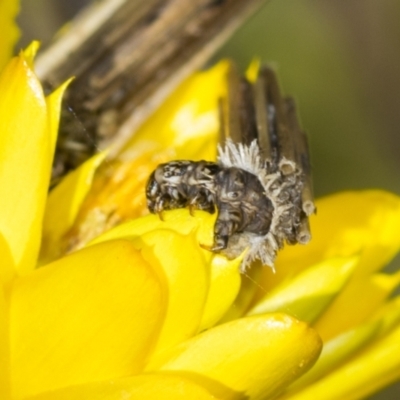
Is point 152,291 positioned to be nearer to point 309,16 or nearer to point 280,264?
point 280,264

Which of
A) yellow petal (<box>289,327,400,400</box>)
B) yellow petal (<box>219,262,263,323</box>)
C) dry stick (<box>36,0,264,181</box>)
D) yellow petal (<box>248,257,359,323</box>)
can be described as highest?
dry stick (<box>36,0,264,181</box>)

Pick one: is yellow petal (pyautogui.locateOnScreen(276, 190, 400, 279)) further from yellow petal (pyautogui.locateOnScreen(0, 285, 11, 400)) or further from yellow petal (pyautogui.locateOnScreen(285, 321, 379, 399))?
yellow petal (pyautogui.locateOnScreen(0, 285, 11, 400))

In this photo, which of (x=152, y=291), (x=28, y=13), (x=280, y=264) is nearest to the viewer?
(x=152, y=291)

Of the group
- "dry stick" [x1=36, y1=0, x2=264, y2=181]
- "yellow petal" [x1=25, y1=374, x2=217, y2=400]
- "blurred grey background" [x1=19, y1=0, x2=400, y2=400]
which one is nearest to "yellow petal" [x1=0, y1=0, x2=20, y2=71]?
"dry stick" [x1=36, y1=0, x2=264, y2=181]

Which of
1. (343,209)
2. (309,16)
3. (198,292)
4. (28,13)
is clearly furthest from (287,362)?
(309,16)

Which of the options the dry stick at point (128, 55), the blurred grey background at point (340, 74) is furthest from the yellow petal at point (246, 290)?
the blurred grey background at point (340, 74)

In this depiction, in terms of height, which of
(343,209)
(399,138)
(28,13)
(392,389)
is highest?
(28,13)

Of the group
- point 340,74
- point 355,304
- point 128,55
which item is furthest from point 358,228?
point 340,74
